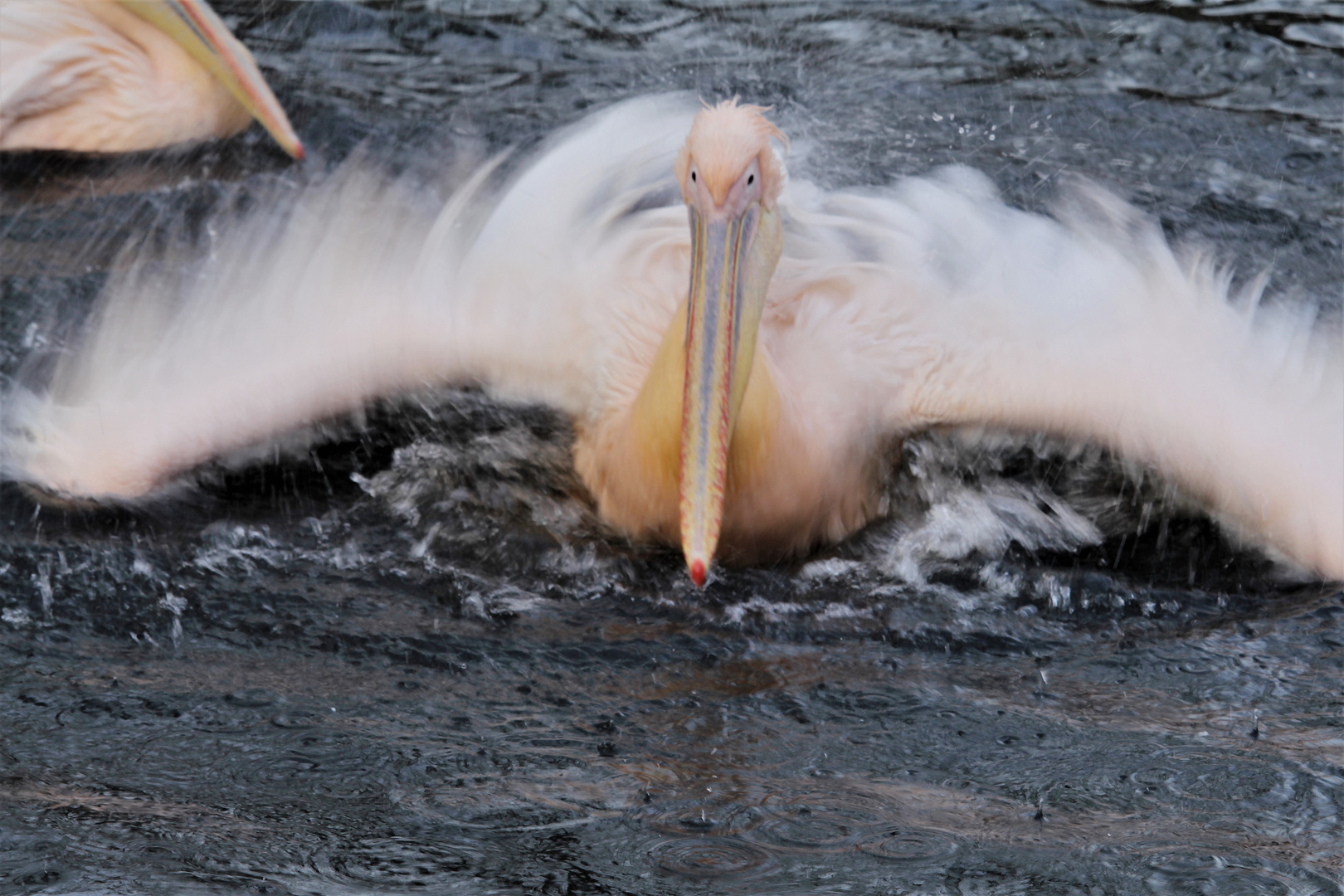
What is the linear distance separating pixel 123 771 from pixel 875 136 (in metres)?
3.11

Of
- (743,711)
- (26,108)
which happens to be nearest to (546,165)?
(743,711)

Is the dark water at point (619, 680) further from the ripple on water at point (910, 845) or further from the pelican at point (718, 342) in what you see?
the pelican at point (718, 342)

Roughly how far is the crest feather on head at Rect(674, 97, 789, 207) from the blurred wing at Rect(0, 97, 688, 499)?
0.48m

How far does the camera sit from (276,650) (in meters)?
2.71

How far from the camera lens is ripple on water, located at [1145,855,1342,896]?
2.00m

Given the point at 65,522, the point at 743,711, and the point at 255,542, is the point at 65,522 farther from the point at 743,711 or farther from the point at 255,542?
the point at 743,711

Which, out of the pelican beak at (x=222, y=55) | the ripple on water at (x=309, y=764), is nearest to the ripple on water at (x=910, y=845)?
the ripple on water at (x=309, y=764)

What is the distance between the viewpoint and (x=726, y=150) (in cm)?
273

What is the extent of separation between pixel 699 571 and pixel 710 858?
2.00 feet

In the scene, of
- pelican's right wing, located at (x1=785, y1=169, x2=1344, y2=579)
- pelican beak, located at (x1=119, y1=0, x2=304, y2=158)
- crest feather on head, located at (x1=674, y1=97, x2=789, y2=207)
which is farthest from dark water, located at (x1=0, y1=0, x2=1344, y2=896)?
crest feather on head, located at (x1=674, y1=97, x2=789, y2=207)

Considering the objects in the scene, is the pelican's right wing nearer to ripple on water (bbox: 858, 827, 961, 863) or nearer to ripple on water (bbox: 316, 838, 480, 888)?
ripple on water (bbox: 858, 827, 961, 863)

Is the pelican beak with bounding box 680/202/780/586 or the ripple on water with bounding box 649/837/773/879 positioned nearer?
the ripple on water with bounding box 649/837/773/879

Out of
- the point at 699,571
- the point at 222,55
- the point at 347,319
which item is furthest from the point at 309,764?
the point at 222,55

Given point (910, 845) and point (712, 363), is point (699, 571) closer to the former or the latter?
point (712, 363)
